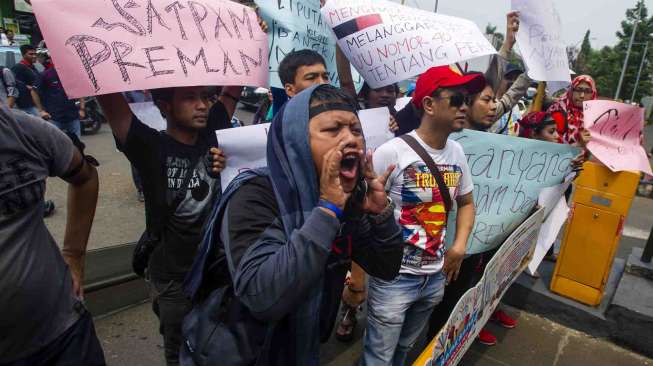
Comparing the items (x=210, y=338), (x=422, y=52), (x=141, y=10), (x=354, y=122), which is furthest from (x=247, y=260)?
(x=422, y=52)

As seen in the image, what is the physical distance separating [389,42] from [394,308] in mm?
1398

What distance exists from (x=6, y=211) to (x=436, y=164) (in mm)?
1684

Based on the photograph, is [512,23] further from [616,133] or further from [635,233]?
[635,233]

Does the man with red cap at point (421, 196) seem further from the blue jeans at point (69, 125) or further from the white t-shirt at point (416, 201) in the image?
the blue jeans at point (69, 125)

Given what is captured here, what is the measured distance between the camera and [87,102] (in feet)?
34.1

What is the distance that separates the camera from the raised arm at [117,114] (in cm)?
165

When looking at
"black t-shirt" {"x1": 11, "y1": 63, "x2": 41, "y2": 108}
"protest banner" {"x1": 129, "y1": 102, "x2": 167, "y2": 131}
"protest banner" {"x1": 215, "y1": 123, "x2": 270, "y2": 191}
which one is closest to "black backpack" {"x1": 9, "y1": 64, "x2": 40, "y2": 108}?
"black t-shirt" {"x1": 11, "y1": 63, "x2": 41, "y2": 108}

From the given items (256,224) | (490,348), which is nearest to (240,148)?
(256,224)

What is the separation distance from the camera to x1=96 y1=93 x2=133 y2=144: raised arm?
5.41 ft

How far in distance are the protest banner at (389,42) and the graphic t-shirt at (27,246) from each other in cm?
152

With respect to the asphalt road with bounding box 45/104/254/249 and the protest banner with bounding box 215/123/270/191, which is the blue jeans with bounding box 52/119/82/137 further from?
the protest banner with bounding box 215/123/270/191

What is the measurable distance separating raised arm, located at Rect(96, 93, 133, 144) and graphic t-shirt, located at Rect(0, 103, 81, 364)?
0.22m

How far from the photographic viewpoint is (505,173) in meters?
2.61

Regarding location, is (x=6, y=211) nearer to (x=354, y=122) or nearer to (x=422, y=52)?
(x=354, y=122)
